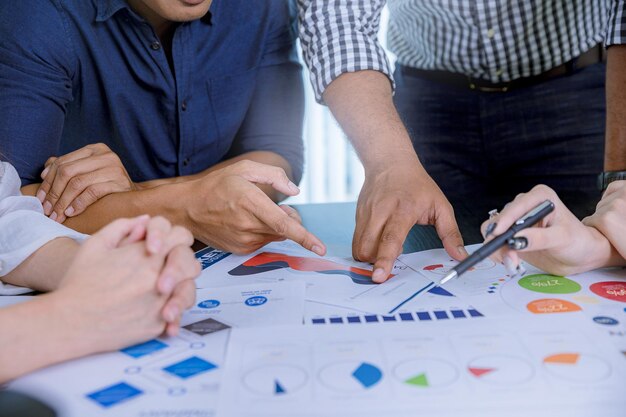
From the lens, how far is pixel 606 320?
62cm

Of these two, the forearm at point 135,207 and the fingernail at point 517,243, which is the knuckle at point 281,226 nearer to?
the forearm at point 135,207

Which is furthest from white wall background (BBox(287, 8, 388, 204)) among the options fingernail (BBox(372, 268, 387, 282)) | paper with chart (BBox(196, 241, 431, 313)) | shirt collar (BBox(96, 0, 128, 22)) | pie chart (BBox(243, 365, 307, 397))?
pie chart (BBox(243, 365, 307, 397))

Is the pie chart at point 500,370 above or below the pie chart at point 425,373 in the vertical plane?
below

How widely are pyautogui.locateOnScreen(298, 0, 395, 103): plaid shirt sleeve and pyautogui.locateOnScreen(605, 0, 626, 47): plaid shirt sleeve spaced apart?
0.37m

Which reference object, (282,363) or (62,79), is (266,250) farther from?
(62,79)

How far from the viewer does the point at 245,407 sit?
1.57 feet

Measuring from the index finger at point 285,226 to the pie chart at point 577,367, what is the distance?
0.35 m

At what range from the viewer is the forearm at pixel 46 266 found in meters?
0.71

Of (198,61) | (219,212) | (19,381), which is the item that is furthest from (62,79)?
(19,381)

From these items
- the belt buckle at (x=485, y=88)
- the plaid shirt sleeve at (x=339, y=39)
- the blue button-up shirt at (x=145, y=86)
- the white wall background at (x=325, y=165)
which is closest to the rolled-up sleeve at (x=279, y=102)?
the blue button-up shirt at (x=145, y=86)

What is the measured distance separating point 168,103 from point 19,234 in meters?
0.53

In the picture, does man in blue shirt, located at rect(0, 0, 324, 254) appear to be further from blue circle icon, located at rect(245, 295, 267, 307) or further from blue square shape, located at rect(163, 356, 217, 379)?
blue square shape, located at rect(163, 356, 217, 379)

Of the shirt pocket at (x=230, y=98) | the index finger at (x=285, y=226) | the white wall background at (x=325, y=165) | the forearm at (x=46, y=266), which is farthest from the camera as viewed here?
the white wall background at (x=325, y=165)

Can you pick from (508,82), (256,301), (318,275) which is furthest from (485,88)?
(256,301)
